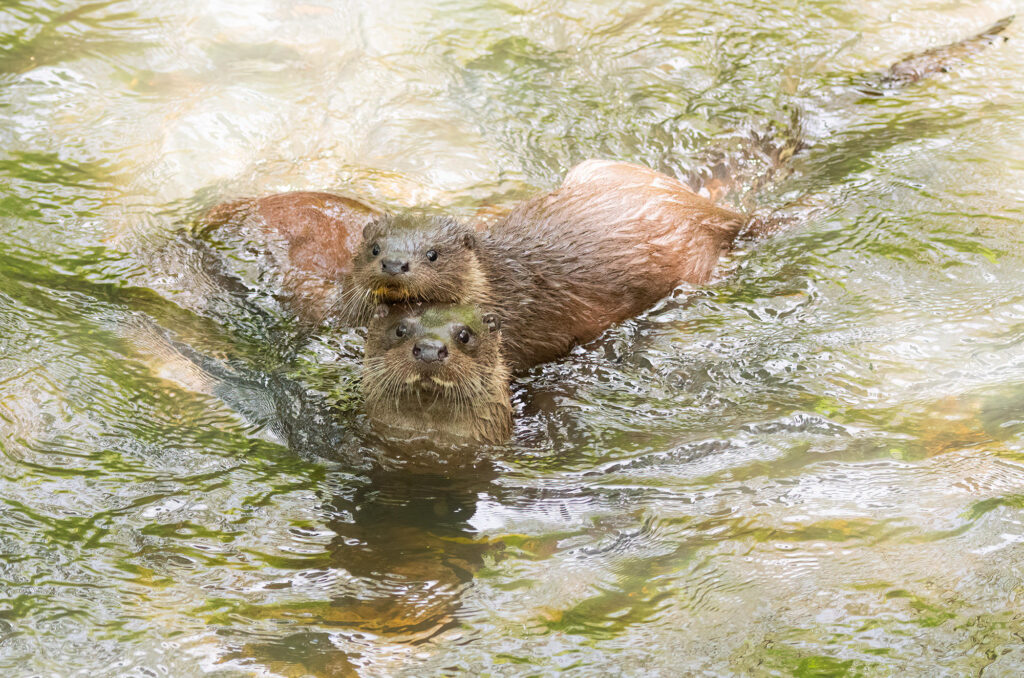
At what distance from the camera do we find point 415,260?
152 inches

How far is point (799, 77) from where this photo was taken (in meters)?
5.62

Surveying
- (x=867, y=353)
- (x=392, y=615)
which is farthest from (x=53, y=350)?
(x=867, y=353)

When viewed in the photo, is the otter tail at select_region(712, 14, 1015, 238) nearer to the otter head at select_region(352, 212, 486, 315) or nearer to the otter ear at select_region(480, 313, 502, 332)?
the otter head at select_region(352, 212, 486, 315)

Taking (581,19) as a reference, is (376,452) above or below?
below

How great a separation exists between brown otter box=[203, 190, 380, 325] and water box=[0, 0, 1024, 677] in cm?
13

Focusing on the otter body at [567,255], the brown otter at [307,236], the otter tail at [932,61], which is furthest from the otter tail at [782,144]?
the brown otter at [307,236]

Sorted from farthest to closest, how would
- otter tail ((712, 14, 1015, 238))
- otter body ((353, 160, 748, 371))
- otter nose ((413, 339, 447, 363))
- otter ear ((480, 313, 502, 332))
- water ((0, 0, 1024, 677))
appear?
otter tail ((712, 14, 1015, 238))
otter body ((353, 160, 748, 371))
otter ear ((480, 313, 502, 332))
otter nose ((413, 339, 447, 363))
water ((0, 0, 1024, 677))

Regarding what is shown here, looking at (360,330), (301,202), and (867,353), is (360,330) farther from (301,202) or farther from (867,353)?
(867,353)

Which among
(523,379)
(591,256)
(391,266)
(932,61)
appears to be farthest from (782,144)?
(391,266)

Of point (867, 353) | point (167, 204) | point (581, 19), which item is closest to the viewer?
point (867, 353)

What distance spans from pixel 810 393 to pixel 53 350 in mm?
2653

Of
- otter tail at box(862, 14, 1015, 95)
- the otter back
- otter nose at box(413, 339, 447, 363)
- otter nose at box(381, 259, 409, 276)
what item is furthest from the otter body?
otter tail at box(862, 14, 1015, 95)

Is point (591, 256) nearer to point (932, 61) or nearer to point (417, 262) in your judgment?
point (417, 262)

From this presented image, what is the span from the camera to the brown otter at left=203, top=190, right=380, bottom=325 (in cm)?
429
